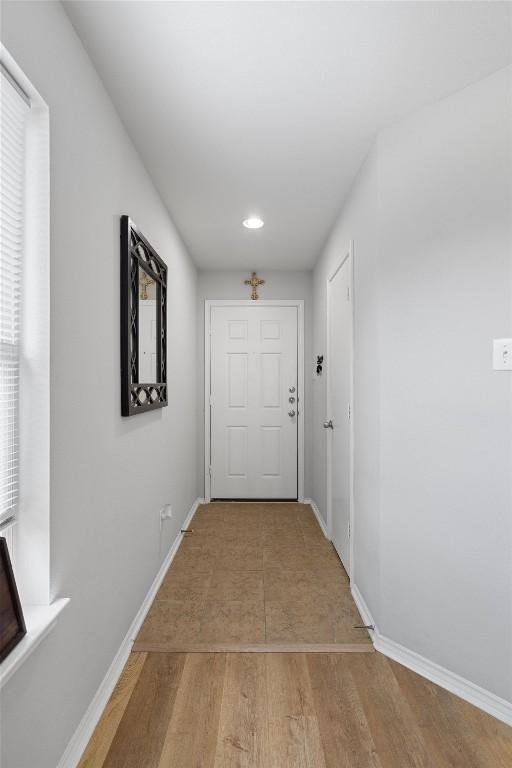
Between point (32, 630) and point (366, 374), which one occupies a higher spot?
point (366, 374)

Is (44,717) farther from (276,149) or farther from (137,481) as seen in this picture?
(276,149)

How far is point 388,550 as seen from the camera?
1.94 meters

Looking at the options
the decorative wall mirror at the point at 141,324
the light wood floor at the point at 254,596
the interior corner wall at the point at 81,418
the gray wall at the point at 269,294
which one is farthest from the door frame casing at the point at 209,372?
the interior corner wall at the point at 81,418

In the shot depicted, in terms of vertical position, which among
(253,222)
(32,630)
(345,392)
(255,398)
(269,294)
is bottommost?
(32,630)

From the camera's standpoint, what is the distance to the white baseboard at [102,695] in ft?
4.35

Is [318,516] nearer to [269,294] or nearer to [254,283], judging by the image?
[269,294]

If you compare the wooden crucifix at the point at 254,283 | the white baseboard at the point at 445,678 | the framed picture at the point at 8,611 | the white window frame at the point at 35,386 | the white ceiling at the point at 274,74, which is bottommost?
the white baseboard at the point at 445,678

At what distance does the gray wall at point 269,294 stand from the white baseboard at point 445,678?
2.40 m

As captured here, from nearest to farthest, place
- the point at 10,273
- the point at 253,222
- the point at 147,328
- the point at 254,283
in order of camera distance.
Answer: the point at 10,273 < the point at 147,328 < the point at 253,222 < the point at 254,283

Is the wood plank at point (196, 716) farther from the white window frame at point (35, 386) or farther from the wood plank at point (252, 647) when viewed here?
the white window frame at point (35, 386)

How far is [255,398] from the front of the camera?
436 cm

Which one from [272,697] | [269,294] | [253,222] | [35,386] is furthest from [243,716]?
[269,294]

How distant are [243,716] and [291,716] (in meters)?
0.17

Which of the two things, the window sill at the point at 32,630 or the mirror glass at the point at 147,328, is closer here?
the window sill at the point at 32,630
